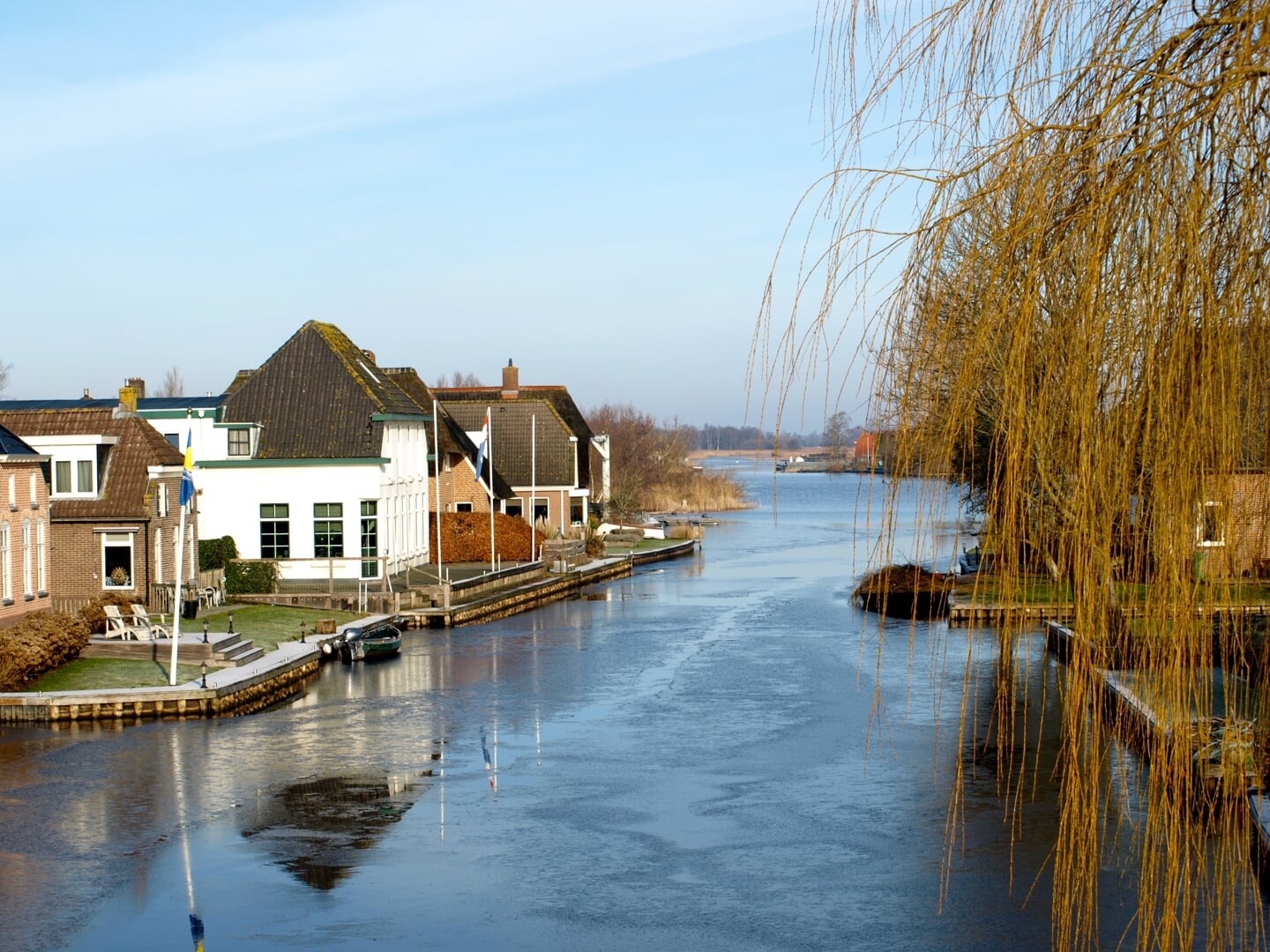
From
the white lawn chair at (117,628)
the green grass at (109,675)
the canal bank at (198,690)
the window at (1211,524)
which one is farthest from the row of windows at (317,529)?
the window at (1211,524)

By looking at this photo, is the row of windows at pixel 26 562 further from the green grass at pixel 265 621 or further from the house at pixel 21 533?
the green grass at pixel 265 621

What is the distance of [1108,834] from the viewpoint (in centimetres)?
1786

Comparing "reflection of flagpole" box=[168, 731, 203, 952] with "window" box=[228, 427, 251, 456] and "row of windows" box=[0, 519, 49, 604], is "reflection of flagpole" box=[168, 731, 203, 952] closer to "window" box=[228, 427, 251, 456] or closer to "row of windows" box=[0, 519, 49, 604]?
"row of windows" box=[0, 519, 49, 604]

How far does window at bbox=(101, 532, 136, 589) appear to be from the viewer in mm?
38562

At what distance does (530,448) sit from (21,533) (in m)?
41.4

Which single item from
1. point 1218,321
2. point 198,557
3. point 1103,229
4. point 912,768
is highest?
point 1103,229

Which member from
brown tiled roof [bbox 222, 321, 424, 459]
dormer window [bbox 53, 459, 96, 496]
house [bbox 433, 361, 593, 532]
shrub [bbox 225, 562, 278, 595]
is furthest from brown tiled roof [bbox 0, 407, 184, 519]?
house [bbox 433, 361, 593, 532]

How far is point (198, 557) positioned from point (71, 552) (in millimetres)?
4989

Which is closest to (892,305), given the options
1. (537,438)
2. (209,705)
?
(209,705)

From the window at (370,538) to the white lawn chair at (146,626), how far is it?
11792 mm

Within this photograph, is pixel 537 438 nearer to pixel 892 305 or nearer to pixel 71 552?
pixel 71 552

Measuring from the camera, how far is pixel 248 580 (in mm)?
43469

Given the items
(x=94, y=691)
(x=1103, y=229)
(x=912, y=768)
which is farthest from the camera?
(x=94, y=691)

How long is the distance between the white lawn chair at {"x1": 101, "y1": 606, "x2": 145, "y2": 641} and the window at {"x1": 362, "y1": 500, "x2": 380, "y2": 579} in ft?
45.2
